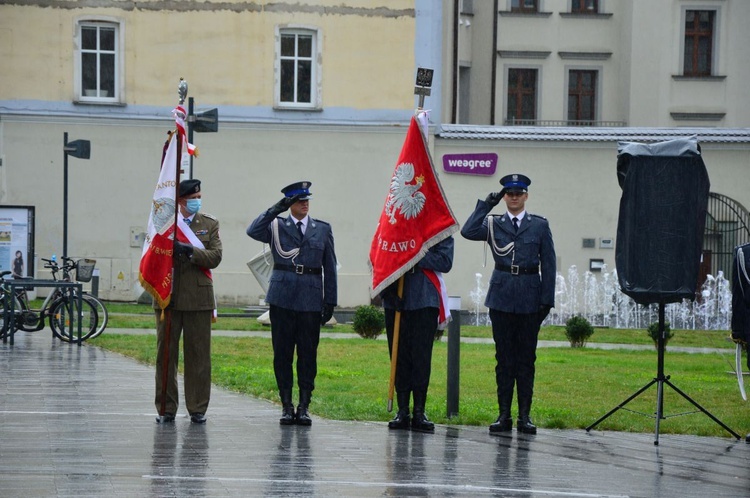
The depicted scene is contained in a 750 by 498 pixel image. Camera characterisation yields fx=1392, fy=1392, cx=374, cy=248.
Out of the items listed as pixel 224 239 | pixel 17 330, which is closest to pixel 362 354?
pixel 17 330

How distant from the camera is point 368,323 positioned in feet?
74.4

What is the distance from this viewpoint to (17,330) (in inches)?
830

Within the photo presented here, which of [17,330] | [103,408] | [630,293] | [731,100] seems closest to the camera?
[630,293]

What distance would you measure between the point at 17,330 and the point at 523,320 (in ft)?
37.8

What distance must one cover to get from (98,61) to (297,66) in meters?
4.71

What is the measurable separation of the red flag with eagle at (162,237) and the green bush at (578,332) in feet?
37.9

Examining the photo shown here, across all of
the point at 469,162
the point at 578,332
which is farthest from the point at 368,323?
the point at 469,162

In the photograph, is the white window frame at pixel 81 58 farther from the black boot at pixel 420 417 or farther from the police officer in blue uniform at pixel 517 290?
the black boot at pixel 420 417

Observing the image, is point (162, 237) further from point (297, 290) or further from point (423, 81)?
point (423, 81)

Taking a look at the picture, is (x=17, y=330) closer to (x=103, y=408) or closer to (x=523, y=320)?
(x=103, y=408)

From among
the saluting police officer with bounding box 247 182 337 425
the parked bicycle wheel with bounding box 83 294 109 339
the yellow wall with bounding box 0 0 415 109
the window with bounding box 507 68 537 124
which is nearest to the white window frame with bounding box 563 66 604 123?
the window with bounding box 507 68 537 124

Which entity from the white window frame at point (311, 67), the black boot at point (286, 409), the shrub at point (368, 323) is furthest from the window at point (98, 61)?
the black boot at point (286, 409)

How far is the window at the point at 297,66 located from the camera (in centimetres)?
3356

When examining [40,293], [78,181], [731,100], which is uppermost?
[731,100]
